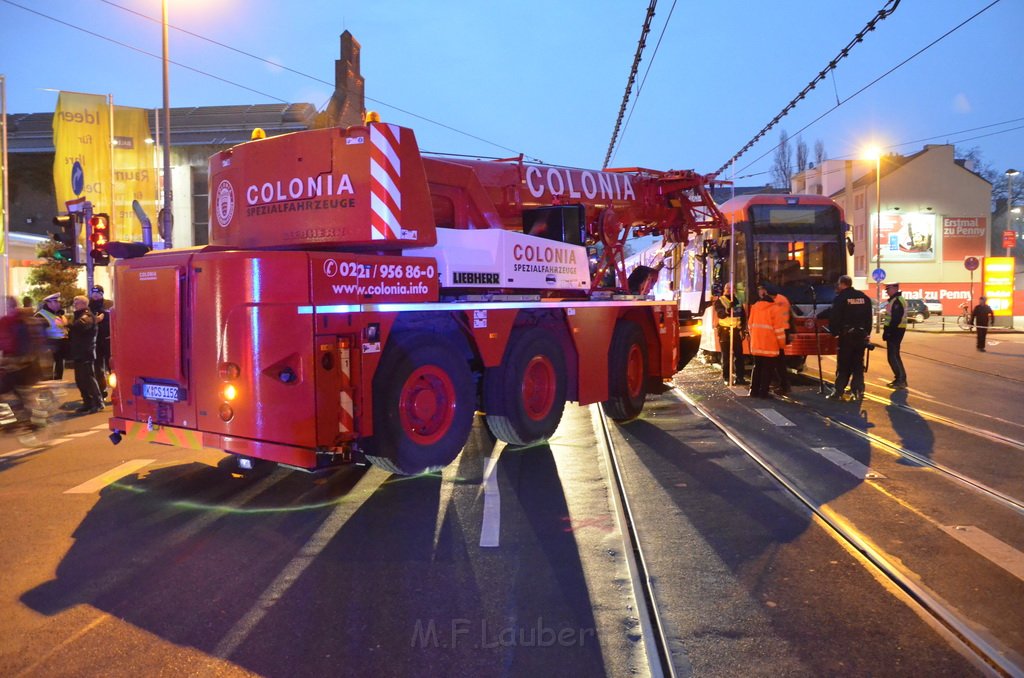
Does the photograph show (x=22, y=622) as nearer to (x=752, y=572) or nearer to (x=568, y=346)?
(x=752, y=572)

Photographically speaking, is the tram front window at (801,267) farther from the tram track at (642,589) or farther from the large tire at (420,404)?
the large tire at (420,404)

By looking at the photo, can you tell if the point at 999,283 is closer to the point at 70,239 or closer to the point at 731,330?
the point at 731,330

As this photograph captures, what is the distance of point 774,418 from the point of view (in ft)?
35.0

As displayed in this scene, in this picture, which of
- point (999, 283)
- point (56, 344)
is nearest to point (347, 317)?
point (56, 344)

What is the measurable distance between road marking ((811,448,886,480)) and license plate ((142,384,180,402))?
5.87m

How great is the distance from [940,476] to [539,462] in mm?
3669

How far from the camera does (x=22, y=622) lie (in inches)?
166

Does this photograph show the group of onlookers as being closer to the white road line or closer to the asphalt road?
the asphalt road

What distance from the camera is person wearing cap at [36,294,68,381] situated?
12070 millimetres

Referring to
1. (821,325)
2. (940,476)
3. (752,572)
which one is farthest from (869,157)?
(752,572)

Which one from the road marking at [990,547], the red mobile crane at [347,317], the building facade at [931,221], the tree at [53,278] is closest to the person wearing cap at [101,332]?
Result: the red mobile crane at [347,317]

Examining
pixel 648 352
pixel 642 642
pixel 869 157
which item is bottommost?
pixel 642 642

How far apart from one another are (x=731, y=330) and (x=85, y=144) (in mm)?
19602

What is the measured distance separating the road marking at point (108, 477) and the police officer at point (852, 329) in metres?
9.44
